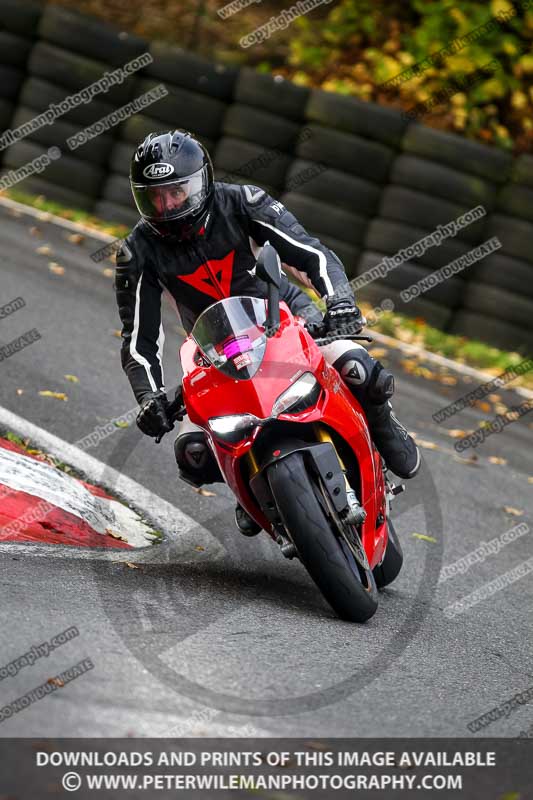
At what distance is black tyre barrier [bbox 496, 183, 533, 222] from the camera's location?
11242 mm

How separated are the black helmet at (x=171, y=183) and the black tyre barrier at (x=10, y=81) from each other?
8.58 meters

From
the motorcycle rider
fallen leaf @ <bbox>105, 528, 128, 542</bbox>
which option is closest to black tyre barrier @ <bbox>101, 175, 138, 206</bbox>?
the motorcycle rider

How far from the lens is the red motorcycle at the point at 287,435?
421 cm

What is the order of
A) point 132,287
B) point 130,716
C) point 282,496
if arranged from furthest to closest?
1. point 132,287
2. point 282,496
3. point 130,716

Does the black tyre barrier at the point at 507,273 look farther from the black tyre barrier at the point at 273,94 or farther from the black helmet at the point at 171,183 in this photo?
the black helmet at the point at 171,183

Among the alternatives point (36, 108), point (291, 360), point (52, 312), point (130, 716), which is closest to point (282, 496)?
point (291, 360)

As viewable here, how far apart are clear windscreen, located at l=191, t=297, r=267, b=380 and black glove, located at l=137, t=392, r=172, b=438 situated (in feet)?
1.47

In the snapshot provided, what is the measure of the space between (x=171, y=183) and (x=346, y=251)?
7.18 m

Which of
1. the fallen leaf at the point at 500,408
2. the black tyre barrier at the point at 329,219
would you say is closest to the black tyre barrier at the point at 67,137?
the black tyre barrier at the point at 329,219

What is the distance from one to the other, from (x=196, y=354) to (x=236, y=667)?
1.42 metres

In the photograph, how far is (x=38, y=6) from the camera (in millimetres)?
12930

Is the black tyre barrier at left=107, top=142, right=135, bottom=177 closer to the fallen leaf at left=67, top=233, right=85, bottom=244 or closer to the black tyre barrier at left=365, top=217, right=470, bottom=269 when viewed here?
the fallen leaf at left=67, top=233, right=85, bottom=244

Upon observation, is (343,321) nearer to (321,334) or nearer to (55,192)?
(321,334)

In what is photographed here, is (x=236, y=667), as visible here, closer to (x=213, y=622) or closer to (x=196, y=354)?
(x=213, y=622)
